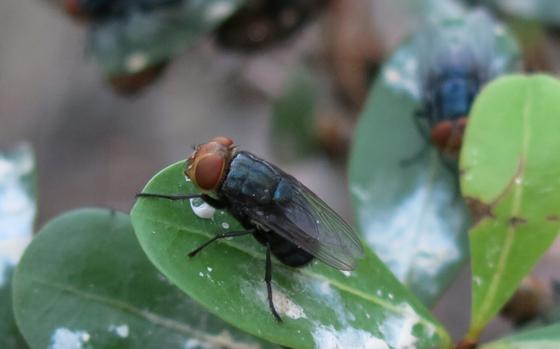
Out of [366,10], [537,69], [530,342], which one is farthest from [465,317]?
[530,342]

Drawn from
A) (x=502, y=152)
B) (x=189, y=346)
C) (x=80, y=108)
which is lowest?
(x=80, y=108)

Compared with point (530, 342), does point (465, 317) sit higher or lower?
lower

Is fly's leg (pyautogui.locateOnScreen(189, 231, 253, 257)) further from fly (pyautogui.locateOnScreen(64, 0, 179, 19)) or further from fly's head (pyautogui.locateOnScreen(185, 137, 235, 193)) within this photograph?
fly (pyautogui.locateOnScreen(64, 0, 179, 19))

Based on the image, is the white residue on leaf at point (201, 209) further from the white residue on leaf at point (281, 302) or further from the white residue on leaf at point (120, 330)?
the white residue on leaf at point (120, 330)

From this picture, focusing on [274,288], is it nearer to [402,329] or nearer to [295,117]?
[402,329]

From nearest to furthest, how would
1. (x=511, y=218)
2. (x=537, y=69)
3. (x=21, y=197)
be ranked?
(x=511, y=218), (x=21, y=197), (x=537, y=69)

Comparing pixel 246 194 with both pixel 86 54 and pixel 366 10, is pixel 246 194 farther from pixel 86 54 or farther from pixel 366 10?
pixel 366 10

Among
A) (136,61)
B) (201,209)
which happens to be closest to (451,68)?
(136,61)
